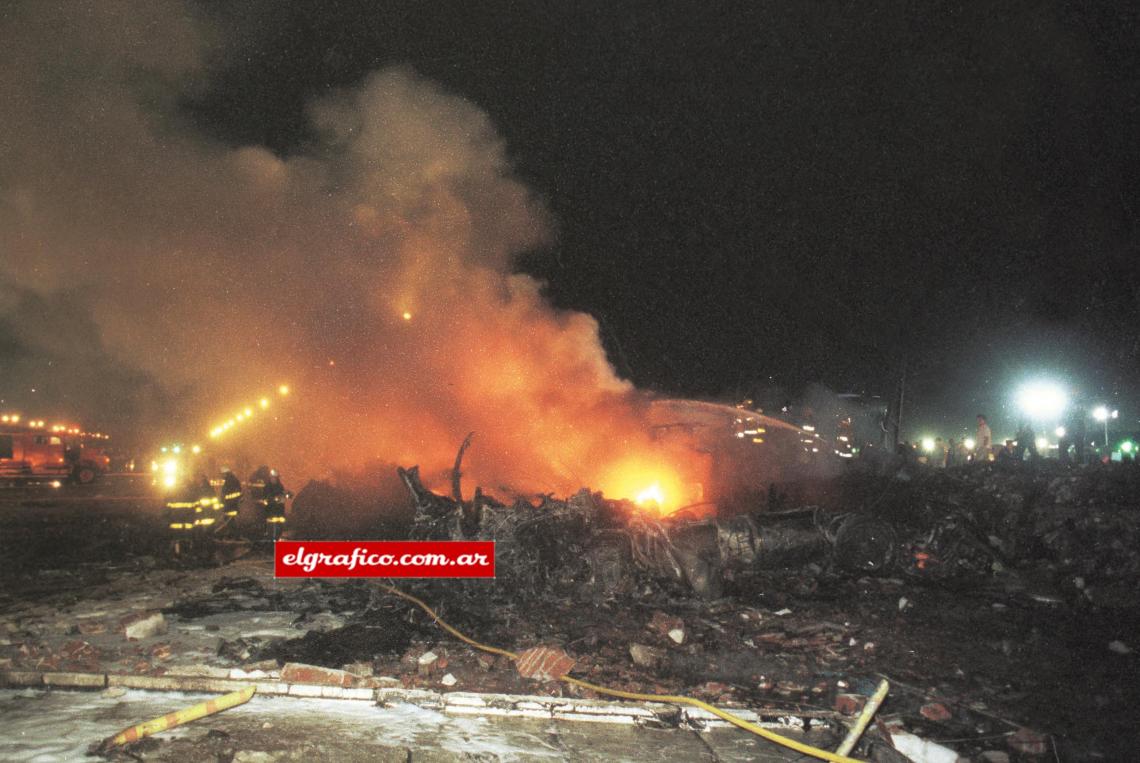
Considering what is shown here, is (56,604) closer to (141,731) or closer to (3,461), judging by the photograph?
(141,731)

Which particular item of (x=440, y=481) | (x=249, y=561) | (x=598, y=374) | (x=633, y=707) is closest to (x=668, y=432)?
(x=598, y=374)

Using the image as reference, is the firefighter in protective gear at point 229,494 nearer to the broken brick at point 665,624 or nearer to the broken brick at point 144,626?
the broken brick at point 144,626

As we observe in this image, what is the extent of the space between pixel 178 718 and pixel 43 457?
23.1 metres

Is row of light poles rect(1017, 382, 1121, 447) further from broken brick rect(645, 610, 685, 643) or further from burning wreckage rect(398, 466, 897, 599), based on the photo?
broken brick rect(645, 610, 685, 643)

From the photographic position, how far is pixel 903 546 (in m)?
7.52

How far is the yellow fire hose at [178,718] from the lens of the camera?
10.5 feet

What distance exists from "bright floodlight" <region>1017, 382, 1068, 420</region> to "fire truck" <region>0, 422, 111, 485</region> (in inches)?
1197

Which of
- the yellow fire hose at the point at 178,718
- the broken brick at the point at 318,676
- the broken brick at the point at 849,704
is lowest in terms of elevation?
the broken brick at the point at 849,704

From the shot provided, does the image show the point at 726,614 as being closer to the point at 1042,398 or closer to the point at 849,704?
the point at 849,704

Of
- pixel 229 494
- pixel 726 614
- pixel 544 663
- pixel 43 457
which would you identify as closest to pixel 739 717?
pixel 544 663

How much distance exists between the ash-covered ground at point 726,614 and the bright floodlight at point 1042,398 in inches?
535

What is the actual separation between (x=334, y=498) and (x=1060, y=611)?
37.5 feet

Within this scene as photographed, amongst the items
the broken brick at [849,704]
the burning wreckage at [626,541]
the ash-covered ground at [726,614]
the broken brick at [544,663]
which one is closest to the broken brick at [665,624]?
the ash-covered ground at [726,614]
